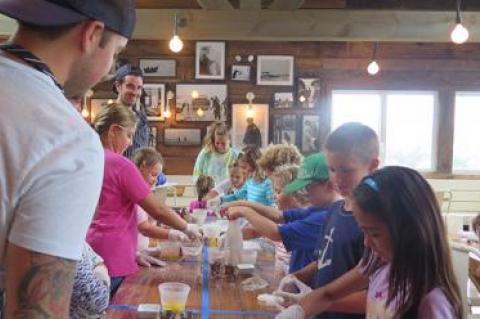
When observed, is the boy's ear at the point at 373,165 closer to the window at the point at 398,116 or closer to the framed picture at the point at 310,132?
the framed picture at the point at 310,132

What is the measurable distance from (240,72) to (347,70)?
1407 millimetres

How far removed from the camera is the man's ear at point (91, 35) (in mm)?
756

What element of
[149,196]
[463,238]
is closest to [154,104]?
[463,238]

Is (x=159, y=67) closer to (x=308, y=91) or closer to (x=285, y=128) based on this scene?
(x=285, y=128)

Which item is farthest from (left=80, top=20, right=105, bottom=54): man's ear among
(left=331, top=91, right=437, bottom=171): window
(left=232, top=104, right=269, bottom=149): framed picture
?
(left=331, top=91, right=437, bottom=171): window

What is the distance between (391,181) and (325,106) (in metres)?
5.90

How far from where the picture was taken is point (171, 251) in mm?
2566

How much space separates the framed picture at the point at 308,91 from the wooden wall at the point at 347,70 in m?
0.08

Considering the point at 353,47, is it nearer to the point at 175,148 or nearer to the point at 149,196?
the point at 175,148

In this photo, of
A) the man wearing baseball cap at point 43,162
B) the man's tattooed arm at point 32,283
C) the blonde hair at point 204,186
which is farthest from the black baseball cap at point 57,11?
the blonde hair at point 204,186

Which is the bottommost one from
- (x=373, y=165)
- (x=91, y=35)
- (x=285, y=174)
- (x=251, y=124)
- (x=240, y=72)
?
(x=285, y=174)

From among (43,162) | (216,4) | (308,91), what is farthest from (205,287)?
(308,91)

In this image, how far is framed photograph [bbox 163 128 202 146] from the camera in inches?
274

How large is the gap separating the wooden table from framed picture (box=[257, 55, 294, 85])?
4677 millimetres
